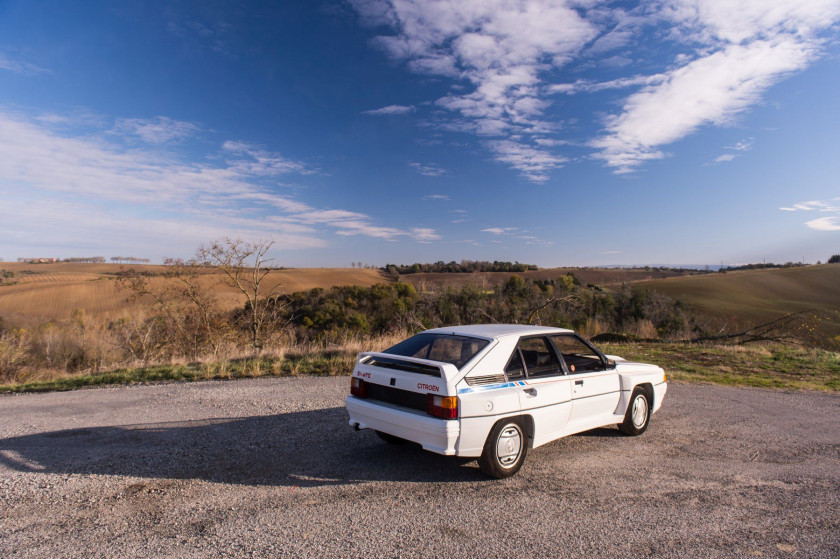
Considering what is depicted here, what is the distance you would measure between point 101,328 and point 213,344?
6957 mm

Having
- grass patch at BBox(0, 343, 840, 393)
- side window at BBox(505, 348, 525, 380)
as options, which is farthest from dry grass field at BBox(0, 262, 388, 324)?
side window at BBox(505, 348, 525, 380)

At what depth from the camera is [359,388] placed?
5.06m

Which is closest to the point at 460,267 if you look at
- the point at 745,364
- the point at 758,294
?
the point at 758,294

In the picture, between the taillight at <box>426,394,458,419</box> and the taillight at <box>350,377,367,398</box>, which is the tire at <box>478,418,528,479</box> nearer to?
the taillight at <box>426,394,458,419</box>

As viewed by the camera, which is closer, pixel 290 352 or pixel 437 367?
pixel 437 367

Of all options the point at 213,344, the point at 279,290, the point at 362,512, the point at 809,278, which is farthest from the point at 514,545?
the point at 809,278

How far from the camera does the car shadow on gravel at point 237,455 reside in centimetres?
456

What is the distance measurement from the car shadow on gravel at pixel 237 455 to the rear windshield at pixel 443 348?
1.17 m

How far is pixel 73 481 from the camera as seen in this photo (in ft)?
14.1

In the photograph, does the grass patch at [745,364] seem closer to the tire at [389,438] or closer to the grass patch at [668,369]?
the grass patch at [668,369]

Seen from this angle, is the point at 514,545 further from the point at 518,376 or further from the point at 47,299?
the point at 47,299

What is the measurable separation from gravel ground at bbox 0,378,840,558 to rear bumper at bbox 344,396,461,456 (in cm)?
45

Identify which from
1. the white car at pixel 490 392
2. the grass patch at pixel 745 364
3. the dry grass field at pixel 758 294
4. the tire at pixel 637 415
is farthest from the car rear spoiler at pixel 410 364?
the dry grass field at pixel 758 294

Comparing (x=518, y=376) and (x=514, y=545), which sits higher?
(x=518, y=376)
